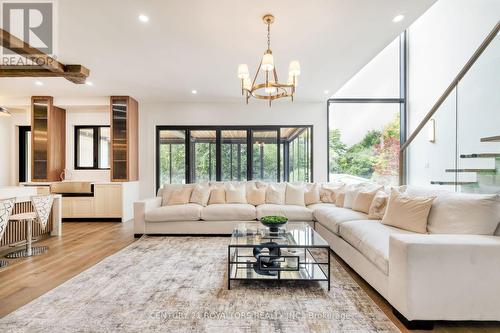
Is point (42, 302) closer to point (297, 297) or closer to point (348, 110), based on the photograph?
point (297, 297)

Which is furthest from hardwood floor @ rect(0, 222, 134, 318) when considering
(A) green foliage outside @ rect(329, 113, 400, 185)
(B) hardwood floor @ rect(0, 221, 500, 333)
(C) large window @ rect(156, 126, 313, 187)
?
(A) green foliage outside @ rect(329, 113, 400, 185)

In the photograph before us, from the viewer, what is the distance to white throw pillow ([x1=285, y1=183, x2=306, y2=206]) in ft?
14.7

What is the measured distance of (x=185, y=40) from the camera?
10.1 ft

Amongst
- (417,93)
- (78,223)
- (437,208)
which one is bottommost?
(78,223)

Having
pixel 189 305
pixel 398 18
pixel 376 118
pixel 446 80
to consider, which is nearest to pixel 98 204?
→ pixel 189 305

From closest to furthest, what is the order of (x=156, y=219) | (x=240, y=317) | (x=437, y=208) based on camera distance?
1. (x=240, y=317)
2. (x=437, y=208)
3. (x=156, y=219)

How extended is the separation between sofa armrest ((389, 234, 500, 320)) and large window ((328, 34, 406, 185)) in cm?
415

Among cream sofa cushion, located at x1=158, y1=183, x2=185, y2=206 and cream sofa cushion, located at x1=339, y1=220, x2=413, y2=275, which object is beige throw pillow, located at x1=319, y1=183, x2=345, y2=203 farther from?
cream sofa cushion, located at x1=158, y1=183, x2=185, y2=206

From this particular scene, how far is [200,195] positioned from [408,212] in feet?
10.6

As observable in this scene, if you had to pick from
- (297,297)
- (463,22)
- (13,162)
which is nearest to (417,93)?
(463,22)

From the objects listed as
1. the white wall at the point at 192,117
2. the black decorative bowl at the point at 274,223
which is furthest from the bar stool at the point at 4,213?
the white wall at the point at 192,117

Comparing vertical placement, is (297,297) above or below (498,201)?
below

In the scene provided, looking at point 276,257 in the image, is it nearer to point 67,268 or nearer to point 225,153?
point 67,268

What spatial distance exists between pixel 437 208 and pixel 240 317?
2118 millimetres
